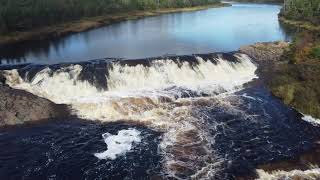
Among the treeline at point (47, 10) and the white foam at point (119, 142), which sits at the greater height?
the treeline at point (47, 10)

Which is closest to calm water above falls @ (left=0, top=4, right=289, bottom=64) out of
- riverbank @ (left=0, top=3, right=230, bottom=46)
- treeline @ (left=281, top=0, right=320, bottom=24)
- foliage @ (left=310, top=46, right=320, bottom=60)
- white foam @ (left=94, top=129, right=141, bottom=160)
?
riverbank @ (left=0, top=3, right=230, bottom=46)

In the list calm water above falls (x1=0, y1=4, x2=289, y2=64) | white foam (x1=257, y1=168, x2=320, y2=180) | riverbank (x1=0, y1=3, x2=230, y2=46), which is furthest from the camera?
riverbank (x1=0, y1=3, x2=230, y2=46)

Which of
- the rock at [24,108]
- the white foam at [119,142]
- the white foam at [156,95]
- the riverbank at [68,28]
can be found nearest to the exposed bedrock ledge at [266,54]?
the white foam at [156,95]

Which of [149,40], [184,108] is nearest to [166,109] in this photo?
[184,108]

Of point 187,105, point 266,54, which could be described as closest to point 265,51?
point 266,54

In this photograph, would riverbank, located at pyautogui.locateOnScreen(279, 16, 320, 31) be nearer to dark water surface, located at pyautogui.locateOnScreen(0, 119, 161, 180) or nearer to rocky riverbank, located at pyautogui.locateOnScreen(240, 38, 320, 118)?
rocky riverbank, located at pyautogui.locateOnScreen(240, 38, 320, 118)

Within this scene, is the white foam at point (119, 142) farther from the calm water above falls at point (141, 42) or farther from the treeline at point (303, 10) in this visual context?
the treeline at point (303, 10)

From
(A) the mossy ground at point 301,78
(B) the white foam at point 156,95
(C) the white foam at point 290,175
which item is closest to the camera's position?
(C) the white foam at point 290,175
